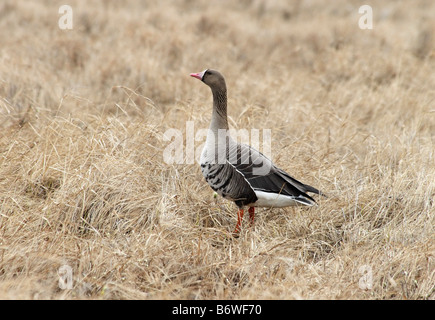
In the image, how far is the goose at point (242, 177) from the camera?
4.20 meters

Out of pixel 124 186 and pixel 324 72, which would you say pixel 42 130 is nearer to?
pixel 124 186

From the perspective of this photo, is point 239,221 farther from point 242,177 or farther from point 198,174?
point 198,174

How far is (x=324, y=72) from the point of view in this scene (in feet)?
28.4

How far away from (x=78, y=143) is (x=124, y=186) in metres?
0.83

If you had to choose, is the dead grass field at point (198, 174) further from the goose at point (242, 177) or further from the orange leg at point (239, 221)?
the goose at point (242, 177)

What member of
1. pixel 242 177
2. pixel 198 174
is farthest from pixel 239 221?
pixel 198 174

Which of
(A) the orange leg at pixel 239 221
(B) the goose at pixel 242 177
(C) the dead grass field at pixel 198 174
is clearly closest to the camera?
(C) the dead grass field at pixel 198 174

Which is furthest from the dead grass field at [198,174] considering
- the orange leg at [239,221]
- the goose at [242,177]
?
the goose at [242,177]

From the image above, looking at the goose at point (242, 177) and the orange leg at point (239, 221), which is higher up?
the goose at point (242, 177)

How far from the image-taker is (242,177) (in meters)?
4.23

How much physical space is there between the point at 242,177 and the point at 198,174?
3.11 feet

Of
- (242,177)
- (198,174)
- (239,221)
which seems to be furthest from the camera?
(198,174)

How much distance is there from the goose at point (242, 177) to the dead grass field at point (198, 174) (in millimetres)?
297

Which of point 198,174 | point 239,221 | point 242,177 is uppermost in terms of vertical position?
point 242,177
